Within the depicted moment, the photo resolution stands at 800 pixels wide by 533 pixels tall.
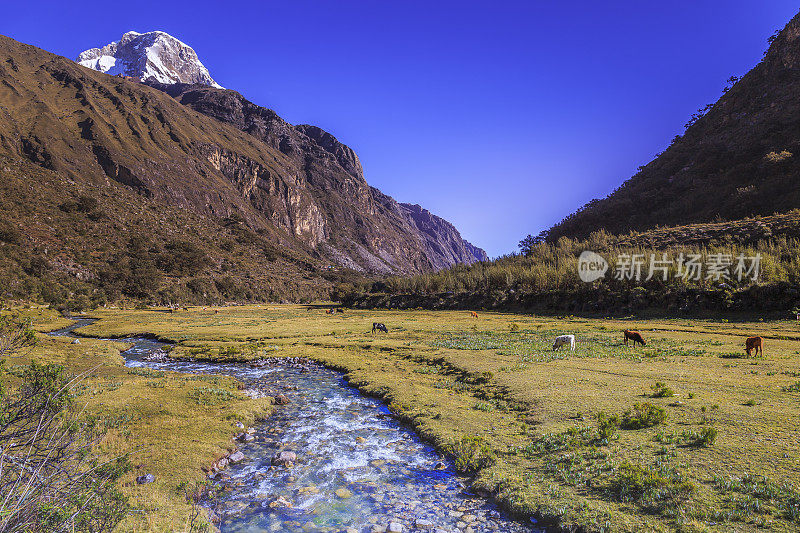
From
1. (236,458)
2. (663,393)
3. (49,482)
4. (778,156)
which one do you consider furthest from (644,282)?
(49,482)

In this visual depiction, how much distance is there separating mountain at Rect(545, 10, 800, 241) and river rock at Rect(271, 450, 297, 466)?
246 feet

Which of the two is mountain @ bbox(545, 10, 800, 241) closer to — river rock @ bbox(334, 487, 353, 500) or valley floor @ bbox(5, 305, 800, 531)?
valley floor @ bbox(5, 305, 800, 531)

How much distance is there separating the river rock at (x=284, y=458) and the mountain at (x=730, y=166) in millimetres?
75013

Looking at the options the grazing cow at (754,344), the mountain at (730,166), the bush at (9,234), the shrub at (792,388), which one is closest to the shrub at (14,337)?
the shrub at (792,388)

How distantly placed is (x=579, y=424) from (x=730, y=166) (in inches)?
3432

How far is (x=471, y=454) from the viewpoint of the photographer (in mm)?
10812

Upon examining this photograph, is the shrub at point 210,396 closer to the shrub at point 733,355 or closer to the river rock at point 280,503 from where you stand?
the river rock at point 280,503

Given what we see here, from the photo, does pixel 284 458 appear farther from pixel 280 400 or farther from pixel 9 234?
pixel 9 234

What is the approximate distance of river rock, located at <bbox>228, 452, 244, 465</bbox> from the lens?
A: 37.7ft

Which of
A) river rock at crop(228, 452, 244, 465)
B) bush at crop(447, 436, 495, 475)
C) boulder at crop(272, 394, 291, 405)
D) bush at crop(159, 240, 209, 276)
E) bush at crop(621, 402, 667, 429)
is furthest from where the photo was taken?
bush at crop(159, 240, 209, 276)

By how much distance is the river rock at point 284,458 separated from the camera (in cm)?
1124

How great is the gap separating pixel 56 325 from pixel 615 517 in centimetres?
6650

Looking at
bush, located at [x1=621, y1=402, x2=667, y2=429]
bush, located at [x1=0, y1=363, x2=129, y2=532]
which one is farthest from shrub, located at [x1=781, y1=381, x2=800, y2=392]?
bush, located at [x1=0, y1=363, x2=129, y2=532]

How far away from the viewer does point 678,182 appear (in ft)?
267
